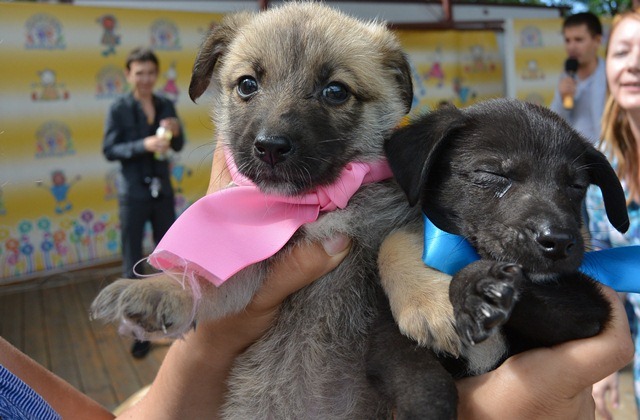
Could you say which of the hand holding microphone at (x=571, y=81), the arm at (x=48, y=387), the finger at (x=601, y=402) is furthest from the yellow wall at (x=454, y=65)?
the arm at (x=48, y=387)

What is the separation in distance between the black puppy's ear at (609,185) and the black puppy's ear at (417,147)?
46cm

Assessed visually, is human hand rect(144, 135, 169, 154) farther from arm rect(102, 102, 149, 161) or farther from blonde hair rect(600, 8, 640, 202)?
blonde hair rect(600, 8, 640, 202)

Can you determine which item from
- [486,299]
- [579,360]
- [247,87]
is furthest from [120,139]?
[579,360]

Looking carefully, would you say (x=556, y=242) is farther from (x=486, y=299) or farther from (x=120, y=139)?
(x=120, y=139)

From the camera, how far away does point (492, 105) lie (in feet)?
6.77

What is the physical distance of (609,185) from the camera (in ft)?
6.64

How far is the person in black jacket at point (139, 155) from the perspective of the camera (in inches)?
250

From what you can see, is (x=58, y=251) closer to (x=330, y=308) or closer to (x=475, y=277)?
(x=330, y=308)

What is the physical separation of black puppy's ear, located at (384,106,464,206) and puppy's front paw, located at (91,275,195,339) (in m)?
0.79

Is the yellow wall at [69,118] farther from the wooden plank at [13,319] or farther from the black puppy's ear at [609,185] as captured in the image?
the black puppy's ear at [609,185]

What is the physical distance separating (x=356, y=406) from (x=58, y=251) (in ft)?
23.7

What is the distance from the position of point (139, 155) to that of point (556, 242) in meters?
5.41

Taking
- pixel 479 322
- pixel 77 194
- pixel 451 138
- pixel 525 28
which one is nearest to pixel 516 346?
pixel 479 322

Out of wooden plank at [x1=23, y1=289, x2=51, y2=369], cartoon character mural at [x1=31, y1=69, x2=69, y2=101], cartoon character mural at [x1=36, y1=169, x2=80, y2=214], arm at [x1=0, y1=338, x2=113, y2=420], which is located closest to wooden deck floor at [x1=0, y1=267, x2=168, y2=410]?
wooden plank at [x1=23, y1=289, x2=51, y2=369]
